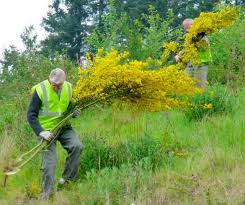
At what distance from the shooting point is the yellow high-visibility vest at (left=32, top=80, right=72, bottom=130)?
6684 mm

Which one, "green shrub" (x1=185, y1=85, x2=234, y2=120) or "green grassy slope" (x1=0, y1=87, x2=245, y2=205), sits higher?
"green shrub" (x1=185, y1=85, x2=234, y2=120)

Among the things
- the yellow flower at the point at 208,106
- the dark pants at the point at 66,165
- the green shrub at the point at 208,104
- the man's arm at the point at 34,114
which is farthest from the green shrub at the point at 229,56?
the man's arm at the point at 34,114

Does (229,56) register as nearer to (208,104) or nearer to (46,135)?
(208,104)

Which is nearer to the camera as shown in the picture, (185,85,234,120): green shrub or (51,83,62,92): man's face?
(51,83,62,92): man's face

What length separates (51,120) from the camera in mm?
6785

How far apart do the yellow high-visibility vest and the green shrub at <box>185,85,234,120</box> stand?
2.59 m

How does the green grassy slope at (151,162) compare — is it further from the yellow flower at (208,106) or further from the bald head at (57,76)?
the bald head at (57,76)

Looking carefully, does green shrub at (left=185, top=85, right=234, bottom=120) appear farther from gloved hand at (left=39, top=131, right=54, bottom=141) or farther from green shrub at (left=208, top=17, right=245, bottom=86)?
gloved hand at (left=39, top=131, right=54, bottom=141)

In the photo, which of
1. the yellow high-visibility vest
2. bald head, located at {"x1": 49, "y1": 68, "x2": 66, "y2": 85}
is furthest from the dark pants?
bald head, located at {"x1": 49, "y1": 68, "x2": 66, "y2": 85}

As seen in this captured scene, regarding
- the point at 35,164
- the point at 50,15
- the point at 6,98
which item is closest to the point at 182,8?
the point at 50,15

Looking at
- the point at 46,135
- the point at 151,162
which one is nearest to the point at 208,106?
the point at 151,162

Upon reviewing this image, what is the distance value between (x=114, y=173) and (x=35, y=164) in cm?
186

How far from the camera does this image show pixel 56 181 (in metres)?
6.95

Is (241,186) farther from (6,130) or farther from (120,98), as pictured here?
(6,130)
